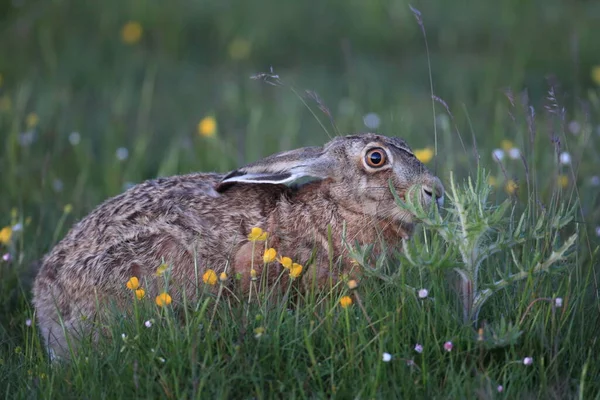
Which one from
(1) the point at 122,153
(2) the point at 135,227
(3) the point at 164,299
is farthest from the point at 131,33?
(3) the point at 164,299

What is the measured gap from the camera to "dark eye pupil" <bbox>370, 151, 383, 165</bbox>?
4.75 metres

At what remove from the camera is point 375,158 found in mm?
4754

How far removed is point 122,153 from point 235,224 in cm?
269

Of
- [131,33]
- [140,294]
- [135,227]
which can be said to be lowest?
[140,294]

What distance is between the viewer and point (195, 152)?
23.9ft

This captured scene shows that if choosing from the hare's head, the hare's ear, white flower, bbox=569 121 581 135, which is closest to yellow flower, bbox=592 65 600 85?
white flower, bbox=569 121 581 135

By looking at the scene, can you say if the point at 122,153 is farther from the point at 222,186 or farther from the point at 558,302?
the point at 558,302

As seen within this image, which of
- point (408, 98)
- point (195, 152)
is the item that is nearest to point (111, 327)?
point (195, 152)

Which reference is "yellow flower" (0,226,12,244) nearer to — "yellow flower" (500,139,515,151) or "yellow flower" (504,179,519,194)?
"yellow flower" (504,179,519,194)

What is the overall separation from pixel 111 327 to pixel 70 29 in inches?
265

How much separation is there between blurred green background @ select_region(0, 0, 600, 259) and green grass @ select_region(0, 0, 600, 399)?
0.09 feet

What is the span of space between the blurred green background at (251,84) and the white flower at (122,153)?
3 centimetres

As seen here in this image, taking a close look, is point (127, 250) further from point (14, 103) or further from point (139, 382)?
point (14, 103)

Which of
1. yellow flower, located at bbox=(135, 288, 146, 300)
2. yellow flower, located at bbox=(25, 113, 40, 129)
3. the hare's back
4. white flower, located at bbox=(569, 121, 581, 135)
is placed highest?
yellow flower, located at bbox=(25, 113, 40, 129)
